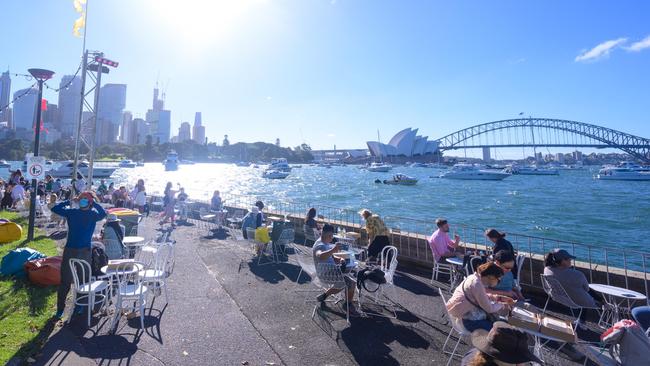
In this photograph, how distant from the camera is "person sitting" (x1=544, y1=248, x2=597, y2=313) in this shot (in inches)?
187

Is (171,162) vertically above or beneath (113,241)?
above

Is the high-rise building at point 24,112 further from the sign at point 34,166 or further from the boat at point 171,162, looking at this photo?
the boat at point 171,162

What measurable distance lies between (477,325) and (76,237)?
5.17 metres

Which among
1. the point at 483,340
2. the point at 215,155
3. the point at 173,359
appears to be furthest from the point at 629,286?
the point at 215,155

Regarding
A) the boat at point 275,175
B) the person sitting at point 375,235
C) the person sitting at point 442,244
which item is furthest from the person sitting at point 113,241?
the boat at point 275,175

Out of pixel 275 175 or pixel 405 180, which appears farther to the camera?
pixel 275 175

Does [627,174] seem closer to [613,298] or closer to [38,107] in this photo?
[613,298]

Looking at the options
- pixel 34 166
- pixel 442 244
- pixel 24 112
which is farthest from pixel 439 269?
pixel 24 112

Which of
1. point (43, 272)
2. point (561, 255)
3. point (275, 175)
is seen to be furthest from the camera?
point (275, 175)

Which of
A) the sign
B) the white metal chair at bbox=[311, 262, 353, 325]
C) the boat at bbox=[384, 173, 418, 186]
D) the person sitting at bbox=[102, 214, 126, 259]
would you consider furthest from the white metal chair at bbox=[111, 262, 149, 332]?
the boat at bbox=[384, 173, 418, 186]

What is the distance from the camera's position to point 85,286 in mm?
4953

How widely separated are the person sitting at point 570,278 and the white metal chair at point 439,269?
202 centimetres

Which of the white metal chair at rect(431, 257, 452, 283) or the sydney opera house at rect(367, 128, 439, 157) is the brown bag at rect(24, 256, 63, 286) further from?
the sydney opera house at rect(367, 128, 439, 157)

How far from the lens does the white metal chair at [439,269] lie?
22.9 feet
